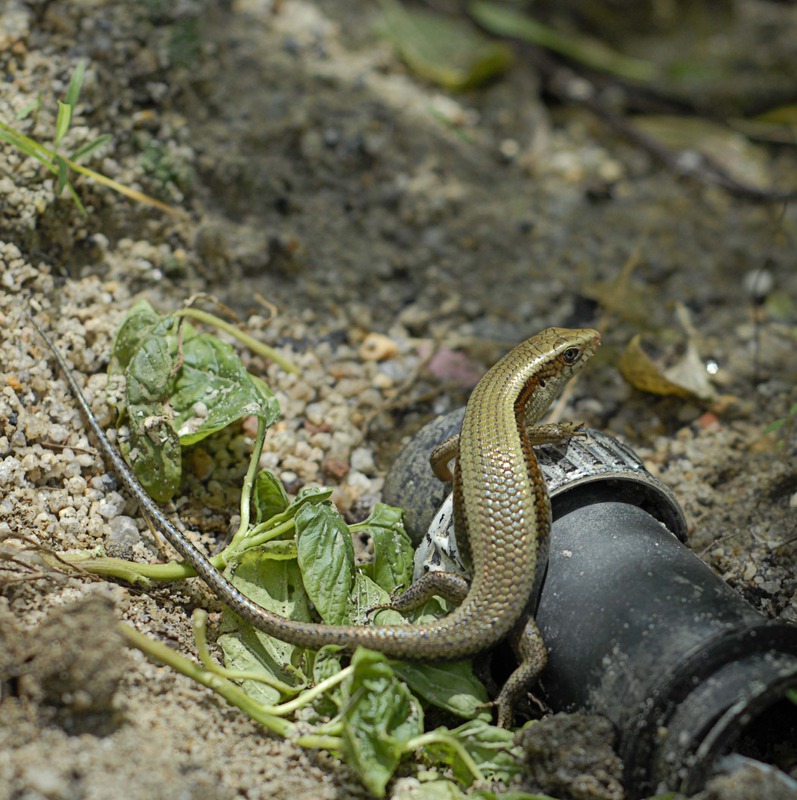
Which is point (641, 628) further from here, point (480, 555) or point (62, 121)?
point (62, 121)

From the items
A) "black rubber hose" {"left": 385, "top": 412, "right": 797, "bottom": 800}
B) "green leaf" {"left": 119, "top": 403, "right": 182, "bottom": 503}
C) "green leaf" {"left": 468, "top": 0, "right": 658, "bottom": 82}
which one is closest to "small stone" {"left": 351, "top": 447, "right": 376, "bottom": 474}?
"black rubber hose" {"left": 385, "top": 412, "right": 797, "bottom": 800}

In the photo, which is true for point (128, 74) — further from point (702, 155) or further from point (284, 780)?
point (702, 155)

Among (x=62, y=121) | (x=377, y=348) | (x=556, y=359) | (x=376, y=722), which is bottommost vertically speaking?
(x=376, y=722)

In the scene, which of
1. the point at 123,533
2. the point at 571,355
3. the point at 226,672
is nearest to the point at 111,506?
the point at 123,533

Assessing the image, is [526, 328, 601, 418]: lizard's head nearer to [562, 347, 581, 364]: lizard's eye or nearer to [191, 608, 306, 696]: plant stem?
[562, 347, 581, 364]: lizard's eye

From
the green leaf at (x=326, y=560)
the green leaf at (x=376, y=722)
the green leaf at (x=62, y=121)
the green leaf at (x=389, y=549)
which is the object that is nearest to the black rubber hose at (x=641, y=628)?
the green leaf at (x=389, y=549)

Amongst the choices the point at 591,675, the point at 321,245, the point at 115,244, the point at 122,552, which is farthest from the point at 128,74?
the point at 591,675

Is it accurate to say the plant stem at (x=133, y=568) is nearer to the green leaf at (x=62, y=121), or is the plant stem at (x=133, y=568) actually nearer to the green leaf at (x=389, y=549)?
the green leaf at (x=389, y=549)
